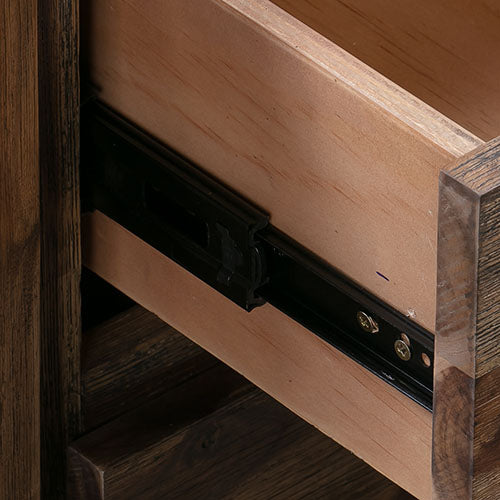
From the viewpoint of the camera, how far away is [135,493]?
983 mm

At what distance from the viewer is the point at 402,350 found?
0.66 metres

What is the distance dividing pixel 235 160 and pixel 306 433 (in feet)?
1.31

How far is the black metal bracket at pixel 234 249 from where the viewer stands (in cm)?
67

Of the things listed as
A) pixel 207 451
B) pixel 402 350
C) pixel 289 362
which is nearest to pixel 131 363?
pixel 207 451

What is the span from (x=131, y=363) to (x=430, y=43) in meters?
0.36

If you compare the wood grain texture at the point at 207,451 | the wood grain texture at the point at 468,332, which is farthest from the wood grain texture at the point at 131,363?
the wood grain texture at the point at 468,332

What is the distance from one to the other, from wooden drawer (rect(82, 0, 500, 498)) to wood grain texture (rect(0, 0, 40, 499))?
0.04m

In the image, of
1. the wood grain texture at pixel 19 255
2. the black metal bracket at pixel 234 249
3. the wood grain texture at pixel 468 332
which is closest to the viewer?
the wood grain texture at pixel 468 332

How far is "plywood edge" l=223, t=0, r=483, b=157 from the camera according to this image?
1.98ft

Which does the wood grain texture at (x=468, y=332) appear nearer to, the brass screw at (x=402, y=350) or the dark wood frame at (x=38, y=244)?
the brass screw at (x=402, y=350)

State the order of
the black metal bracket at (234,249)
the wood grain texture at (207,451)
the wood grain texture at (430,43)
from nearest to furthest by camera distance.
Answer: the black metal bracket at (234,249) < the wood grain texture at (207,451) < the wood grain texture at (430,43)

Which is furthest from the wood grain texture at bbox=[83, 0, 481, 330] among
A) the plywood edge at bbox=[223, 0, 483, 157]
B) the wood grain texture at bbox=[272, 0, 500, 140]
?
the wood grain texture at bbox=[272, 0, 500, 140]

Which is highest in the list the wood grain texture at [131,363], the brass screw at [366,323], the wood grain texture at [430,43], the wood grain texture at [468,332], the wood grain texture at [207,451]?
the wood grain texture at [430,43]

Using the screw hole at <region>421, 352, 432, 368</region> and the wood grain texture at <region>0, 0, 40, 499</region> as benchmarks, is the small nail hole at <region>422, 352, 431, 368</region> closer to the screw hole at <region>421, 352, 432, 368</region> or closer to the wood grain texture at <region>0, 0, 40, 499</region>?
the screw hole at <region>421, 352, 432, 368</region>
